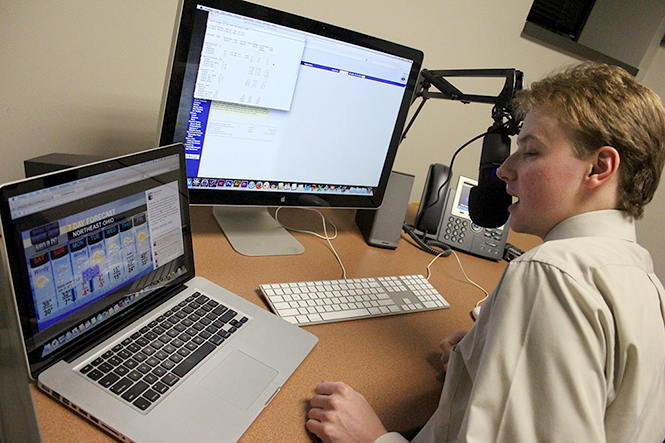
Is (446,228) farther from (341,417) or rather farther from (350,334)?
(341,417)

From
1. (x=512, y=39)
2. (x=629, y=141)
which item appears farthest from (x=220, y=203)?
(x=512, y=39)

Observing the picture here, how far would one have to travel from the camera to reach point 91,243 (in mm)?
495

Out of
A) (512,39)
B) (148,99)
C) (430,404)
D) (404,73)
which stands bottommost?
(430,404)

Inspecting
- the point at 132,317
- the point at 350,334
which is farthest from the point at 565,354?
the point at 132,317

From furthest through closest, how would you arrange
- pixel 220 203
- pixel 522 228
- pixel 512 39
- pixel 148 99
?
pixel 512 39, pixel 148 99, pixel 220 203, pixel 522 228

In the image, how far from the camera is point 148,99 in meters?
0.95

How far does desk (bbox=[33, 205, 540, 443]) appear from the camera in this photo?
0.49 metres

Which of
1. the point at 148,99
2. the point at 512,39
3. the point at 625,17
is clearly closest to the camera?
the point at 148,99

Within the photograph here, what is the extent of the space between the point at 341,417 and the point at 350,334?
0.21 metres

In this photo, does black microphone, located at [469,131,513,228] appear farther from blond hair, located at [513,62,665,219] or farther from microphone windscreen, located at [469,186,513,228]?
blond hair, located at [513,62,665,219]

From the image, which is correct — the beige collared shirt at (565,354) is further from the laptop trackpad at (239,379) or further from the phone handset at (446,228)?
the phone handset at (446,228)

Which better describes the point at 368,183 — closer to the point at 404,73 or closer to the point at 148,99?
the point at 404,73

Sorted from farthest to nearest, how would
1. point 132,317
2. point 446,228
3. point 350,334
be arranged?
point 446,228
point 350,334
point 132,317

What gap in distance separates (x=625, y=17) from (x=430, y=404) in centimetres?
218
